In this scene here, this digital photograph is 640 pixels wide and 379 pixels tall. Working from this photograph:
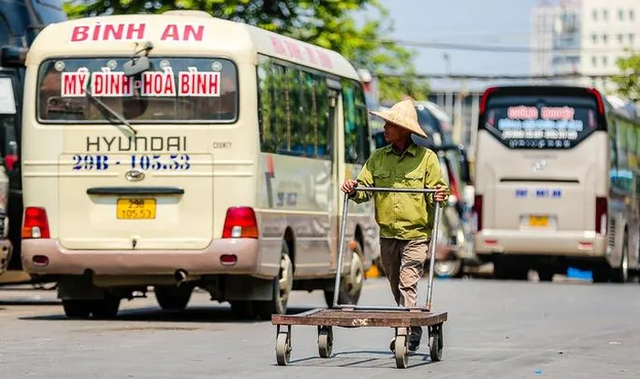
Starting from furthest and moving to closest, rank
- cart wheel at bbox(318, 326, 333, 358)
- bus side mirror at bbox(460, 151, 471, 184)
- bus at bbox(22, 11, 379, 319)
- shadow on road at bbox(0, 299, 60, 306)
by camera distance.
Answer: bus side mirror at bbox(460, 151, 471, 184) < shadow on road at bbox(0, 299, 60, 306) < bus at bbox(22, 11, 379, 319) < cart wheel at bbox(318, 326, 333, 358)

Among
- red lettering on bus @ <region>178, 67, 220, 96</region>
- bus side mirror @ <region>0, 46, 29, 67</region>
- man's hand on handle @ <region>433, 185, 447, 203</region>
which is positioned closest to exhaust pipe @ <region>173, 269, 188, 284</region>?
red lettering on bus @ <region>178, 67, 220, 96</region>

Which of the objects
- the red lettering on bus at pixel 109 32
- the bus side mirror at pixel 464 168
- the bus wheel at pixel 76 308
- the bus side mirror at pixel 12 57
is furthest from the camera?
the bus side mirror at pixel 464 168

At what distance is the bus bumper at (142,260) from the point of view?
18.0 meters

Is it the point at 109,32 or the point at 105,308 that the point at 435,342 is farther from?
the point at 105,308

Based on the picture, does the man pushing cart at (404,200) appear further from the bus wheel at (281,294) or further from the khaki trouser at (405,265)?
the bus wheel at (281,294)

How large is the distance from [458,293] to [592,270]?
9.89m

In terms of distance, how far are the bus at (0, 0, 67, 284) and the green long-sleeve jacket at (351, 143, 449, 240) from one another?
7.81 meters

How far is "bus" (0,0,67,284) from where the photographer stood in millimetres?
21469

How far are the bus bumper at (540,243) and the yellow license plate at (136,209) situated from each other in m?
17.6

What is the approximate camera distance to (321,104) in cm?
2102

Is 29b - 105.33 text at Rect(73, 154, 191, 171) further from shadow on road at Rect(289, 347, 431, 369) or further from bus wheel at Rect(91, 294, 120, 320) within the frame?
shadow on road at Rect(289, 347, 431, 369)

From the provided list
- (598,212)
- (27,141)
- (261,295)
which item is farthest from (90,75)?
(598,212)

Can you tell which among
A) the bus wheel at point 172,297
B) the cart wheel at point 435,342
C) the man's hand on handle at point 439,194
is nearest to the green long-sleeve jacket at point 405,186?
the man's hand on handle at point 439,194

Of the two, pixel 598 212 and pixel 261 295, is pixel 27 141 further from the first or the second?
pixel 598 212
